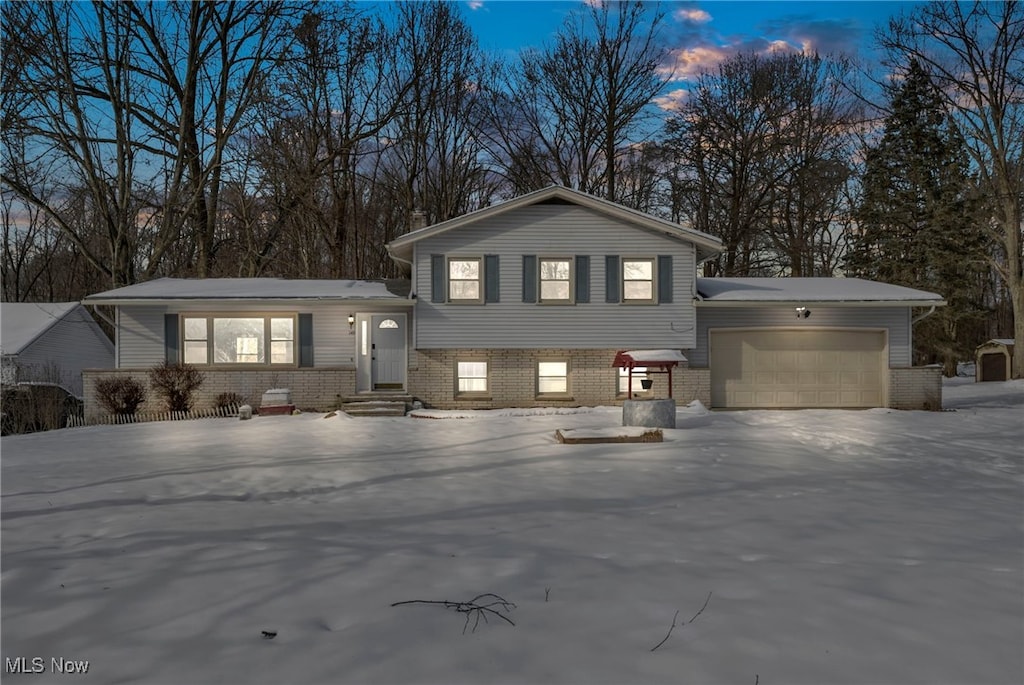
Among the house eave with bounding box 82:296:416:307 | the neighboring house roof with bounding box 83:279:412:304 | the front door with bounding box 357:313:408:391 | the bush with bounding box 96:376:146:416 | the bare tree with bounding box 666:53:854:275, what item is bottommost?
the bush with bounding box 96:376:146:416

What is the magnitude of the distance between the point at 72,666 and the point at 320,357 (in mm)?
14870

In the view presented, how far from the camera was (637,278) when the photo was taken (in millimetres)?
17812

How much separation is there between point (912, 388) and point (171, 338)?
21421 mm

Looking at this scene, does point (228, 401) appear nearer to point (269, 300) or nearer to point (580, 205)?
point (269, 300)

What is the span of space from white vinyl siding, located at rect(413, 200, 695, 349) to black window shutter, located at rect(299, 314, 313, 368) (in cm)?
359

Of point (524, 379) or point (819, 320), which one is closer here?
point (524, 379)

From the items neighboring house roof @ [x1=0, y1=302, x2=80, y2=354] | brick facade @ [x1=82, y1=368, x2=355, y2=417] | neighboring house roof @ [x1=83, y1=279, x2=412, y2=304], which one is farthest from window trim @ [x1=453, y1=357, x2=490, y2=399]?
neighboring house roof @ [x1=0, y1=302, x2=80, y2=354]

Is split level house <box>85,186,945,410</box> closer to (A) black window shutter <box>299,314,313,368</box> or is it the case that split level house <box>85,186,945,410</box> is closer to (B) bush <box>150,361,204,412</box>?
(A) black window shutter <box>299,314,313,368</box>

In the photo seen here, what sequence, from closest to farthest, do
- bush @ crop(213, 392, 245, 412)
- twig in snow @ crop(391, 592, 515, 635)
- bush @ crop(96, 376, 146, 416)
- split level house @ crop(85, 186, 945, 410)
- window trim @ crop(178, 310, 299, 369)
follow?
twig in snow @ crop(391, 592, 515, 635)
bush @ crop(96, 376, 146, 416)
bush @ crop(213, 392, 245, 412)
split level house @ crop(85, 186, 945, 410)
window trim @ crop(178, 310, 299, 369)

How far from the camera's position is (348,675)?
312 cm

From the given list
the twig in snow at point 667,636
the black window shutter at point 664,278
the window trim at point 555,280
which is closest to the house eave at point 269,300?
the window trim at point 555,280

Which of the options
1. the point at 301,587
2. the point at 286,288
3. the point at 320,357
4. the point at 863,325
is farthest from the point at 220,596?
the point at 863,325

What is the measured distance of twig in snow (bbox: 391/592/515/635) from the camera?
12.6ft

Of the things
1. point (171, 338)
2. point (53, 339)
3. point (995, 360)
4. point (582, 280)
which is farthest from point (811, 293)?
point (53, 339)
